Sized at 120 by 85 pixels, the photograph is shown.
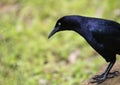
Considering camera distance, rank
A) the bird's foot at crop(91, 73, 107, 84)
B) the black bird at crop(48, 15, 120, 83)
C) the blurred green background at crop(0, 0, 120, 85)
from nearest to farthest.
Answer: the black bird at crop(48, 15, 120, 83) → the bird's foot at crop(91, 73, 107, 84) → the blurred green background at crop(0, 0, 120, 85)

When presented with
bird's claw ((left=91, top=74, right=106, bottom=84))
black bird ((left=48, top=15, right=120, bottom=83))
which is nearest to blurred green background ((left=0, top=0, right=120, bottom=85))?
bird's claw ((left=91, top=74, right=106, bottom=84))

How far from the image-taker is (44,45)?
8.33 meters

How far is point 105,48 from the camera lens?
16.4 feet

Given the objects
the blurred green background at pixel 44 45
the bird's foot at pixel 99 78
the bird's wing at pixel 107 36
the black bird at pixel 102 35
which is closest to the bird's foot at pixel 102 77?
the bird's foot at pixel 99 78

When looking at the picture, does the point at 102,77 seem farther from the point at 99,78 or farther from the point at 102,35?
the point at 102,35

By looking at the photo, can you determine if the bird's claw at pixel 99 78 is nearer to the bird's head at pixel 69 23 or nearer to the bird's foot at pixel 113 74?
the bird's foot at pixel 113 74

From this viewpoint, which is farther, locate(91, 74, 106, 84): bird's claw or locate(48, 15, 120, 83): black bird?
locate(91, 74, 106, 84): bird's claw

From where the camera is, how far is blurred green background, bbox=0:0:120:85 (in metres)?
7.28

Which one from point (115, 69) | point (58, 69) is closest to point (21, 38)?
point (58, 69)

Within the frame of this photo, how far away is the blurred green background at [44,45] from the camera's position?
728 cm

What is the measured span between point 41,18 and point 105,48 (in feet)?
14.2

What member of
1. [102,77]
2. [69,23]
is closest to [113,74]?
[102,77]

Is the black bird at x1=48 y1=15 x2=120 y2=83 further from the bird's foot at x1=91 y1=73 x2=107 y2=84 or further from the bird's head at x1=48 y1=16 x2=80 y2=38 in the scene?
the bird's foot at x1=91 y1=73 x2=107 y2=84

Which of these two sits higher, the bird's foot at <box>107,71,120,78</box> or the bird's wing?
the bird's wing
